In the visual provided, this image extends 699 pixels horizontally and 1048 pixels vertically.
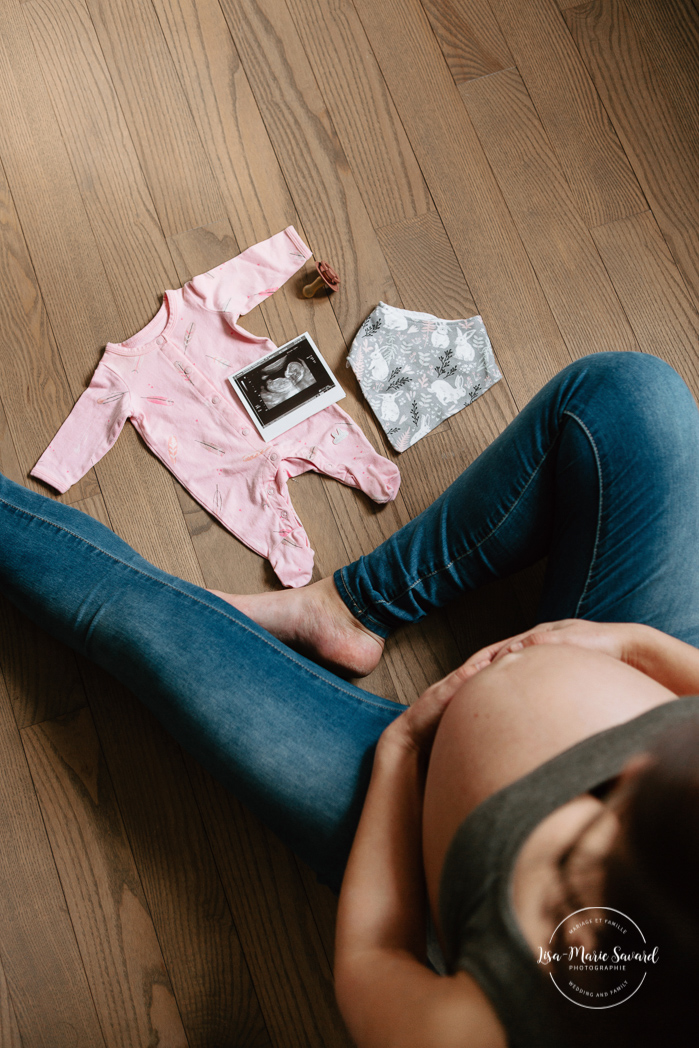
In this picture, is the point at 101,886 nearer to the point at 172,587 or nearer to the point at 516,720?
the point at 172,587

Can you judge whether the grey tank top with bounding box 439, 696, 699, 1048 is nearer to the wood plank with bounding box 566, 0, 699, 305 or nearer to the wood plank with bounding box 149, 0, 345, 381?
the wood plank with bounding box 149, 0, 345, 381

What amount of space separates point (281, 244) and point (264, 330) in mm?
172

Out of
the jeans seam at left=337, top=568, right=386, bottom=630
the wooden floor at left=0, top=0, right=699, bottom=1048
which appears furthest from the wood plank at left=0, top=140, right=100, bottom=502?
the jeans seam at left=337, top=568, right=386, bottom=630

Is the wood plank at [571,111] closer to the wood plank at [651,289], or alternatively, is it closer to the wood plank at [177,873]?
the wood plank at [651,289]

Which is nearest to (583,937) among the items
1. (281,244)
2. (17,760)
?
(17,760)

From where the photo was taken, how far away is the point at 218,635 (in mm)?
900

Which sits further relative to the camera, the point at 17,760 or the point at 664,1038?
the point at 17,760

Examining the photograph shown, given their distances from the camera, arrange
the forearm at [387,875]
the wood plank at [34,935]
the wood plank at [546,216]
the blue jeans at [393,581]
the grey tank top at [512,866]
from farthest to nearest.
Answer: the wood plank at [546,216], the wood plank at [34,935], the blue jeans at [393,581], the forearm at [387,875], the grey tank top at [512,866]

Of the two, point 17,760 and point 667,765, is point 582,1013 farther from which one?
point 17,760

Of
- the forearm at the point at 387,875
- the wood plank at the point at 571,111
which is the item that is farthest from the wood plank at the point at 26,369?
the wood plank at the point at 571,111

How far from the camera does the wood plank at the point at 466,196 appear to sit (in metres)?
1.29

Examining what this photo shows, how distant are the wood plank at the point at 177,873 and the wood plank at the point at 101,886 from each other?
0.02m

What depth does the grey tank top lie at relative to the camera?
47 centimetres

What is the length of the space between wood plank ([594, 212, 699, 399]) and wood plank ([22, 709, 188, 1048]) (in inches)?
51.6
